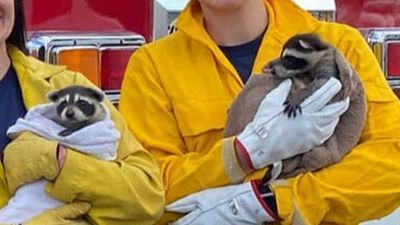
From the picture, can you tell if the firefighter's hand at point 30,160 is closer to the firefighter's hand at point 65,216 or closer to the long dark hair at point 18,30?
the firefighter's hand at point 65,216

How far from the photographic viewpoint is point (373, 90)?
296 centimetres

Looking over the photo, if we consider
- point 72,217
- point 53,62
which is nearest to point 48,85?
point 72,217

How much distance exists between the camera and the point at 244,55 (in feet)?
10.0

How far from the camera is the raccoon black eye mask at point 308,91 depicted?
286 centimetres

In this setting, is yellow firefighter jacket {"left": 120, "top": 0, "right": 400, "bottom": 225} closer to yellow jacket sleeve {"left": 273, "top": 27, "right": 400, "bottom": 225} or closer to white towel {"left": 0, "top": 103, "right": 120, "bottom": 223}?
yellow jacket sleeve {"left": 273, "top": 27, "right": 400, "bottom": 225}

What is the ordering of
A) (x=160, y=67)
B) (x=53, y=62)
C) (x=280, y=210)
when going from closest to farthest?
(x=280, y=210) < (x=160, y=67) < (x=53, y=62)

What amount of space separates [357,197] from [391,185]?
0.09 m

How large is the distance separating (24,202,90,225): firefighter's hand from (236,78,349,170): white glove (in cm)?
39

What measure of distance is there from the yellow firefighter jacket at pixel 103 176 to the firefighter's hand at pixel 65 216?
2cm

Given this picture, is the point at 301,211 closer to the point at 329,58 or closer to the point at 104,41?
the point at 329,58

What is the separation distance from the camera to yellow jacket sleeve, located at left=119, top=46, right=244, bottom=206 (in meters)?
2.85

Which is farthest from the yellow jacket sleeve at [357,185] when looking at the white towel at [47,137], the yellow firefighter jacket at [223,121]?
the white towel at [47,137]

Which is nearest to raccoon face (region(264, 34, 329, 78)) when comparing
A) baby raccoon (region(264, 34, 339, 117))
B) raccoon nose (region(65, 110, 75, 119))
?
baby raccoon (region(264, 34, 339, 117))

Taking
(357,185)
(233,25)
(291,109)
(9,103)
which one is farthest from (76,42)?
(357,185)
